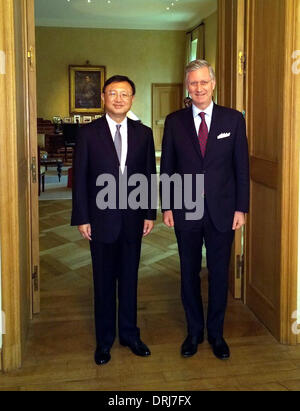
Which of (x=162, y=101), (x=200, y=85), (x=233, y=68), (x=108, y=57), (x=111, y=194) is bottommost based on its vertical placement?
(x=111, y=194)

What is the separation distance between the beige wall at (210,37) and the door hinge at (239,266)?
8613mm

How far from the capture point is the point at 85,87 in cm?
1377

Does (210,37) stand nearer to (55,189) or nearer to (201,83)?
(55,189)

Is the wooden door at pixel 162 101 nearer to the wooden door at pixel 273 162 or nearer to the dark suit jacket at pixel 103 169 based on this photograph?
the wooden door at pixel 273 162

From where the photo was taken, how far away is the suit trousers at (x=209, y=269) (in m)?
2.63

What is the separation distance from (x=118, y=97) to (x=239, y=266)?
164 cm

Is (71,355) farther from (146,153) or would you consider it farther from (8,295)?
(146,153)

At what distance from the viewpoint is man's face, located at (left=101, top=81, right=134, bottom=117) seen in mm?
2400

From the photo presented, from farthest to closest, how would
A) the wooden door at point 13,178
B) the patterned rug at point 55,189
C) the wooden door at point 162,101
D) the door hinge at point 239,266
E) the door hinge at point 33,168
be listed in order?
the wooden door at point 162,101, the patterned rug at point 55,189, the door hinge at point 239,266, the door hinge at point 33,168, the wooden door at point 13,178

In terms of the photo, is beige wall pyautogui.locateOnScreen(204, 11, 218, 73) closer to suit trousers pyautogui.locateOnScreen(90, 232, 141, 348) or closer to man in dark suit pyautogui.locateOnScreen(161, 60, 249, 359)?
man in dark suit pyautogui.locateOnScreen(161, 60, 249, 359)

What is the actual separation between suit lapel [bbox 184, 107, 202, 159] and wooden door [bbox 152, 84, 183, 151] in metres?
11.8

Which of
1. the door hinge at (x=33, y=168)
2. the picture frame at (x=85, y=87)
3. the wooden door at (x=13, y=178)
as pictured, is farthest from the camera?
the picture frame at (x=85, y=87)

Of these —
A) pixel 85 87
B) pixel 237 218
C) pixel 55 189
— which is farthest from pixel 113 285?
pixel 85 87

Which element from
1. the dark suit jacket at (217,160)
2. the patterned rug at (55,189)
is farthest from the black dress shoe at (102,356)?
the patterned rug at (55,189)
